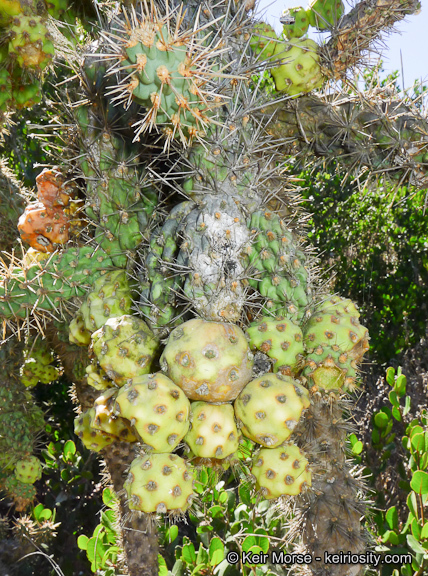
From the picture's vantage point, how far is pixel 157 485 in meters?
0.78

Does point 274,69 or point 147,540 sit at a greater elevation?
point 274,69

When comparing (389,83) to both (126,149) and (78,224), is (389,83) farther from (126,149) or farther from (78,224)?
(78,224)

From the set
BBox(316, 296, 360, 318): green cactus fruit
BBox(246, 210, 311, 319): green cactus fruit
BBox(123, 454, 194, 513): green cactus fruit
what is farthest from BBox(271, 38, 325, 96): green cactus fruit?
BBox(123, 454, 194, 513): green cactus fruit

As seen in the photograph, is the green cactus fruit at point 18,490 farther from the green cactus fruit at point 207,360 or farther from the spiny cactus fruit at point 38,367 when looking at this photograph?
the green cactus fruit at point 207,360

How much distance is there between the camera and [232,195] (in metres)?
0.99

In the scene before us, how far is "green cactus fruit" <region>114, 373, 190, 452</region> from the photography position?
781mm

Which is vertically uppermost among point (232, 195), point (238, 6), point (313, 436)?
point (238, 6)

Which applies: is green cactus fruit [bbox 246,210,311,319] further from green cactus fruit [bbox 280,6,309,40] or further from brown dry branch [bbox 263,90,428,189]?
green cactus fruit [bbox 280,6,309,40]

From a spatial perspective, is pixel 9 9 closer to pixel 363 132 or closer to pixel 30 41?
pixel 30 41

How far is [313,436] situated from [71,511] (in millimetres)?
3282

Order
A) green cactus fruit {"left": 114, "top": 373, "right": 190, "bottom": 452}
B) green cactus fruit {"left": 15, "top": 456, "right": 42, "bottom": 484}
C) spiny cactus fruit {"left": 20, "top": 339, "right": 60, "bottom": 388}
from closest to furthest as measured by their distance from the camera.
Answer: green cactus fruit {"left": 114, "top": 373, "right": 190, "bottom": 452} → green cactus fruit {"left": 15, "top": 456, "right": 42, "bottom": 484} → spiny cactus fruit {"left": 20, "top": 339, "right": 60, "bottom": 388}

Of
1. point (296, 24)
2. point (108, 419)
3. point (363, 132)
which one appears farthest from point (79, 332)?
point (296, 24)

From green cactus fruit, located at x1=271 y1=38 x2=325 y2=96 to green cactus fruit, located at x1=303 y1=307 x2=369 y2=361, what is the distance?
0.55 metres

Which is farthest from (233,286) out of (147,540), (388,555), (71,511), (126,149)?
(71,511)
